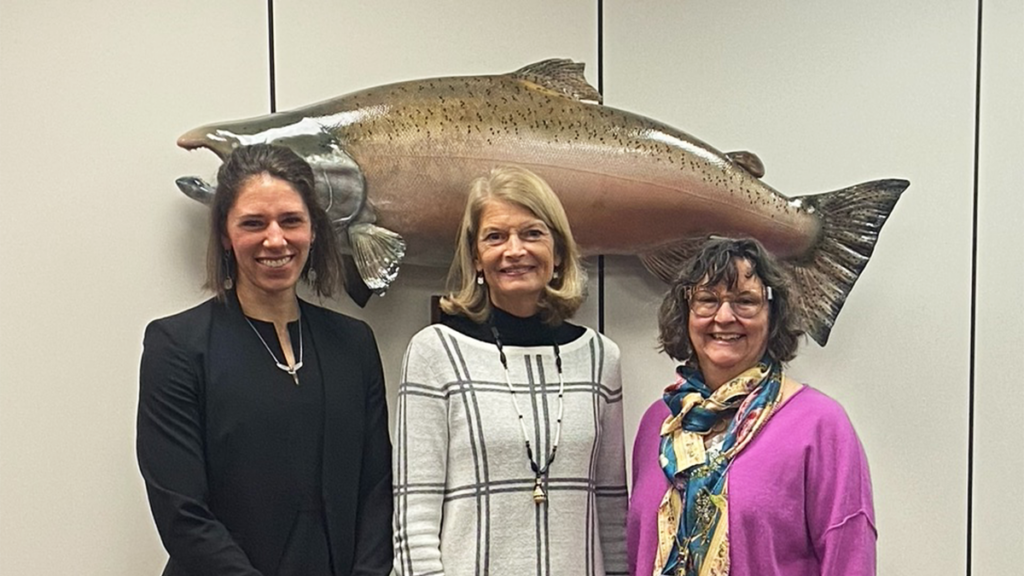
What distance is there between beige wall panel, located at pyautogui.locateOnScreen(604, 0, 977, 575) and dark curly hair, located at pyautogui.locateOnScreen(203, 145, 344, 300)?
64cm

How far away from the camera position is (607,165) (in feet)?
5.61

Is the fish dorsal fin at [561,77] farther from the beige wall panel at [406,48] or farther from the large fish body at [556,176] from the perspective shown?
the beige wall panel at [406,48]

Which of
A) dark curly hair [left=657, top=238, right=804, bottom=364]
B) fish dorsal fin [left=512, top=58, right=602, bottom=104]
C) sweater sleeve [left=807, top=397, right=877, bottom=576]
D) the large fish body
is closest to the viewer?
sweater sleeve [left=807, top=397, right=877, bottom=576]

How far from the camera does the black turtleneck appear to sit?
1437 millimetres

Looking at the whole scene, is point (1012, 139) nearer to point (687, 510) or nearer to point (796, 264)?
point (796, 264)

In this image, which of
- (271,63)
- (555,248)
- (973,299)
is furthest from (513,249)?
(973,299)

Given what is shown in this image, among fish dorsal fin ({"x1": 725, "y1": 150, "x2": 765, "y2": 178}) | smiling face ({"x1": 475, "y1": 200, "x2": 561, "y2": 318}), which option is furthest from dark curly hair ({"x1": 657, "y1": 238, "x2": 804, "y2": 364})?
fish dorsal fin ({"x1": 725, "y1": 150, "x2": 765, "y2": 178})

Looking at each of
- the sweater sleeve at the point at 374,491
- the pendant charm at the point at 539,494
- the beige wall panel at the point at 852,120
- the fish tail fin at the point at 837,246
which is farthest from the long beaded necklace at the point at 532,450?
the fish tail fin at the point at 837,246

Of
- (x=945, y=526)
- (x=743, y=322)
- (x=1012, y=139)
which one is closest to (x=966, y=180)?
(x=1012, y=139)

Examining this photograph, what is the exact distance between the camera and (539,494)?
139 cm

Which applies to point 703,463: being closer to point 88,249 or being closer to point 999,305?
point 999,305

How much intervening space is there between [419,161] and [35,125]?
676mm

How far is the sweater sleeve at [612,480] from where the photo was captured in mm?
1499

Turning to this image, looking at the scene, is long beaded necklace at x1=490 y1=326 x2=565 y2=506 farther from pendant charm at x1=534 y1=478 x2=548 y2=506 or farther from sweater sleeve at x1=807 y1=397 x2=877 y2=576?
sweater sleeve at x1=807 y1=397 x2=877 y2=576
